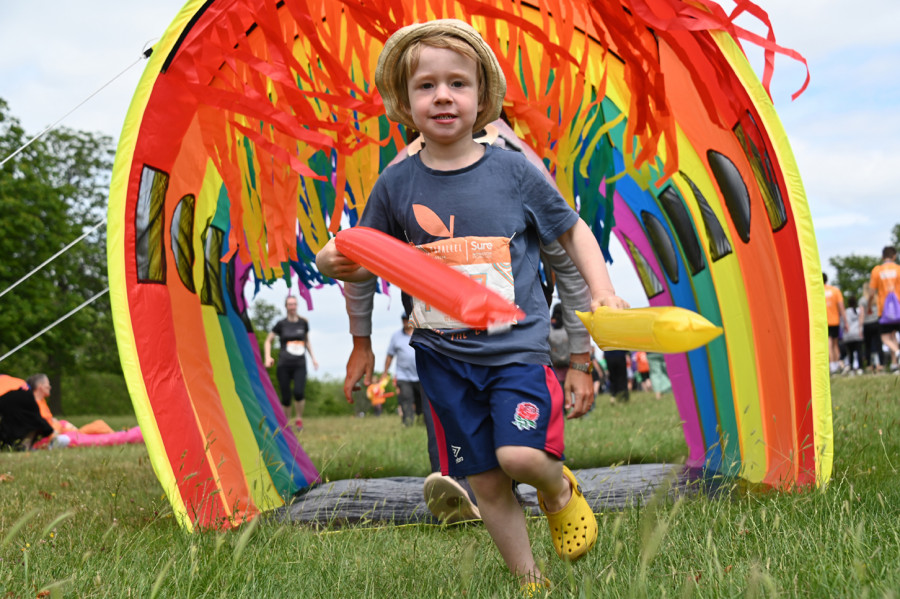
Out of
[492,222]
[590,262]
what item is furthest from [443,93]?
[590,262]

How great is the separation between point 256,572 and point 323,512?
1.63 m

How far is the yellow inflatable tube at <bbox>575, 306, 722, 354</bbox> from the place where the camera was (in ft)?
5.76

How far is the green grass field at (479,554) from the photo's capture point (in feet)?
6.18

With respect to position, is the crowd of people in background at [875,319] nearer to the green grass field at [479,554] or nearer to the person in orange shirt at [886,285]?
the person in orange shirt at [886,285]

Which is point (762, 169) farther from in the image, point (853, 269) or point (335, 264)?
point (853, 269)

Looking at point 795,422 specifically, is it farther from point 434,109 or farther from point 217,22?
point 217,22

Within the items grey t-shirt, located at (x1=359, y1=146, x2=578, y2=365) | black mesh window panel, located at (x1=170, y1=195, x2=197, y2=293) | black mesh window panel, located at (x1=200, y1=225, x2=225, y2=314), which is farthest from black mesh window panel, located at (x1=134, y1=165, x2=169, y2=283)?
grey t-shirt, located at (x1=359, y1=146, x2=578, y2=365)

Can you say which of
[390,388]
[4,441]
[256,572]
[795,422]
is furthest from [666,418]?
[390,388]

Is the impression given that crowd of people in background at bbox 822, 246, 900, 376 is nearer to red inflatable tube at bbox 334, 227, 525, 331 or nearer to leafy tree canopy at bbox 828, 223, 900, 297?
red inflatable tube at bbox 334, 227, 525, 331

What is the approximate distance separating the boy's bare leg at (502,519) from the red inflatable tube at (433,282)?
0.50 metres

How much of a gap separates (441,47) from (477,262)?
0.63 meters

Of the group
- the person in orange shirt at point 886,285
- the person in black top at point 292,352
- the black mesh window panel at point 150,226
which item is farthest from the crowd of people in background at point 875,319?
the black mesh window panel at point 150,226

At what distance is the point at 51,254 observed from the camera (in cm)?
1948

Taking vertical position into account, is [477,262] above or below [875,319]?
above
